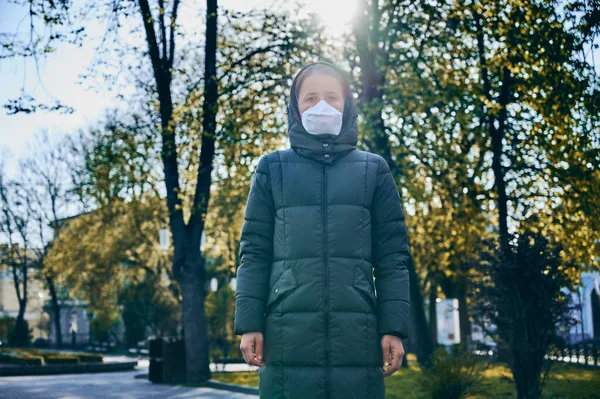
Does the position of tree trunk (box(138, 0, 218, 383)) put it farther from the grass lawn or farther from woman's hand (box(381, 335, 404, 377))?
woman's hand (box(381, 335, 404, 377))

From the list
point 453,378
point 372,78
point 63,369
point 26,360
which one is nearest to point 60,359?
point 63,369

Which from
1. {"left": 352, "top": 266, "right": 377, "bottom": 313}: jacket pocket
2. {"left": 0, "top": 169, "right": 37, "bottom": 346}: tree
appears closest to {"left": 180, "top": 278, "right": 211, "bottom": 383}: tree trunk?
{"left": 352, "top": 266, "right": 377, "bottom": 313}: jacket pocket

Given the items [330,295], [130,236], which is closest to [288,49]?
[330,295]

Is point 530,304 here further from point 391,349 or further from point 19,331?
point 19,331

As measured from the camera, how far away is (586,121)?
40.5ft

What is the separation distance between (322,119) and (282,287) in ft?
2.54

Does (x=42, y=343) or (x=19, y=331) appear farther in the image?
(x=42, y=343)

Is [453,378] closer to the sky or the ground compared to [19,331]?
closer to the ground

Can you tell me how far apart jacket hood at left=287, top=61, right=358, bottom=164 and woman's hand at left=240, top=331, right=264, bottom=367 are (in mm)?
828

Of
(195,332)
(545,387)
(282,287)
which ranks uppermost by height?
(282,287)

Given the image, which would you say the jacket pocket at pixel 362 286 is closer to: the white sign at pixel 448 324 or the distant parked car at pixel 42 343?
the white sign at pixel 448 324

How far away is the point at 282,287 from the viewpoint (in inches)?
135

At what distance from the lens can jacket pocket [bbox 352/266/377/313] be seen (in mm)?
3416

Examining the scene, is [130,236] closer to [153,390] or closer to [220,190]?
[220,190]
